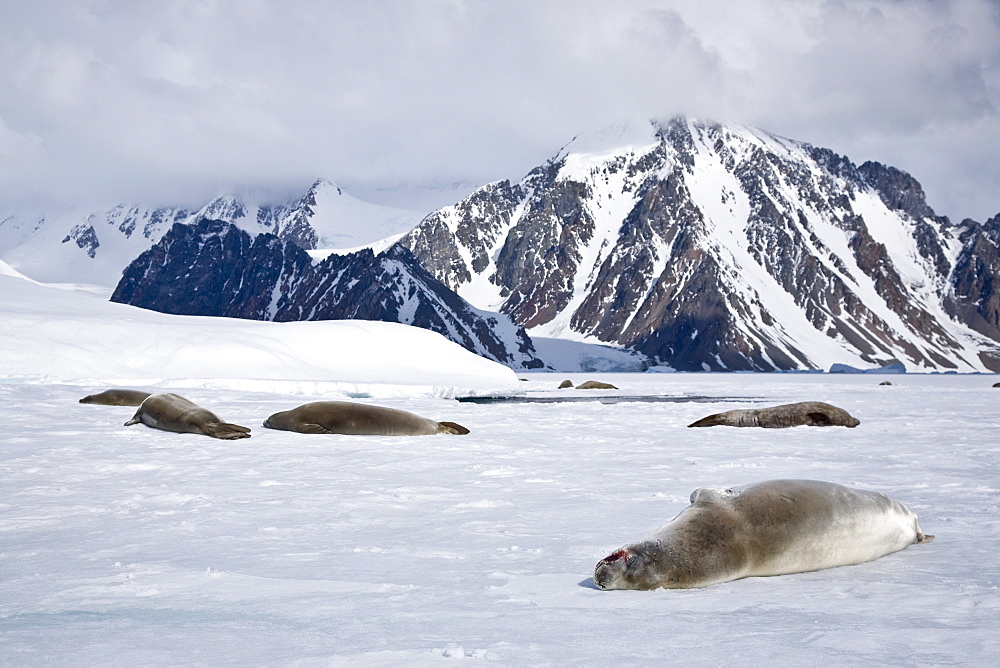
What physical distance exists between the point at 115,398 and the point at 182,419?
5814 mm

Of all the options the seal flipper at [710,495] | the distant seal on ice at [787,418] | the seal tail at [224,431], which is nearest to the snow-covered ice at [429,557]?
the seal tail at [224,431]

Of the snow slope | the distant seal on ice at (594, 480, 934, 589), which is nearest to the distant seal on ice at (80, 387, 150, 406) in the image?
the snow slope

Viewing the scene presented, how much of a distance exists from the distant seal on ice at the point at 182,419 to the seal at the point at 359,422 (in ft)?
4.22

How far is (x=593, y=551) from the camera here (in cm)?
559

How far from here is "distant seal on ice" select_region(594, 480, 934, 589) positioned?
4.71 metres

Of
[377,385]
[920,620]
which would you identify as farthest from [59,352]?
[920,620]

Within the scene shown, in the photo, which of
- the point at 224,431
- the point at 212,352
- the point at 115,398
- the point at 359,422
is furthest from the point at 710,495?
the point at 212,352

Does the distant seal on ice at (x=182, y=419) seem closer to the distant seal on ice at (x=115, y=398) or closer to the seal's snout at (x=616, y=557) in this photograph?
the distant seal on ice at (x=115, y=398)

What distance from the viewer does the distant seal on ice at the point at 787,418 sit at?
61.1 feet

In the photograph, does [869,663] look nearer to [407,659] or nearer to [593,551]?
[407,659]

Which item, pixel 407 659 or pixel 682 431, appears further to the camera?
pixel 682 431

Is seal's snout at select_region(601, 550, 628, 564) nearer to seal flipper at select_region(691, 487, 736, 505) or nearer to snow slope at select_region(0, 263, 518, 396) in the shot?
seal flipper at select_region(691, 487, 736, 505)

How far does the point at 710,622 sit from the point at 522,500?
3878mm

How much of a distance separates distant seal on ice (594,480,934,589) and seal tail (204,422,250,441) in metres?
9.25
